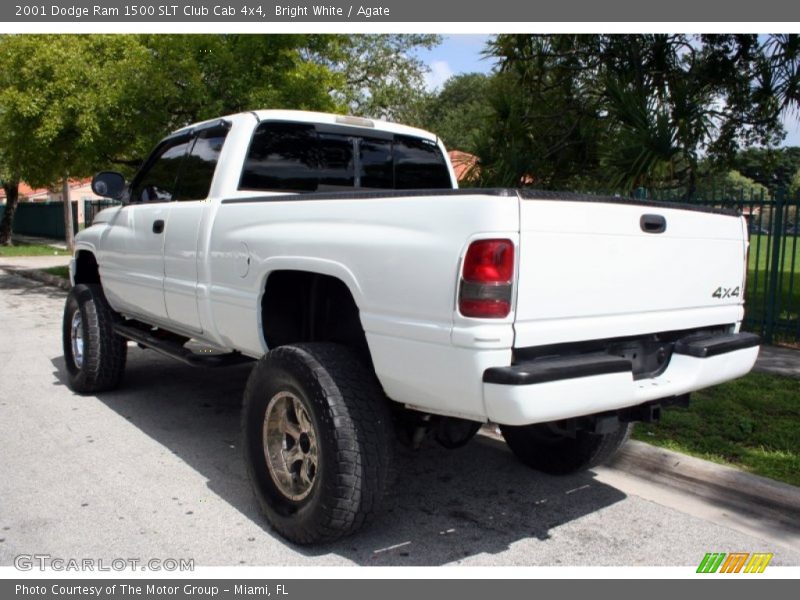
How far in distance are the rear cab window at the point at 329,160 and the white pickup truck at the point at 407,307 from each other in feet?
0.05

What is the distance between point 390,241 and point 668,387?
1422 millimetres

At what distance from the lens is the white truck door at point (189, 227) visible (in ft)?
14.6

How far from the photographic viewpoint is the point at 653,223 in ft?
10.7

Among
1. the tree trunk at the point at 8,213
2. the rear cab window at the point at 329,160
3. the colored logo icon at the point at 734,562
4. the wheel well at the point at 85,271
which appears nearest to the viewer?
the colored logo icon at the point at 734,562

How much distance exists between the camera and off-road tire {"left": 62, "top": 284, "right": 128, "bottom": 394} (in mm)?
6006

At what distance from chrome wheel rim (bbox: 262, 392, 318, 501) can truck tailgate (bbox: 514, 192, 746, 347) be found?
1.23 m

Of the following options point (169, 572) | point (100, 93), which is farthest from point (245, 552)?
point (100, 93)

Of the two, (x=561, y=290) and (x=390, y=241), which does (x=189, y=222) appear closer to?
(x=390, y=241)

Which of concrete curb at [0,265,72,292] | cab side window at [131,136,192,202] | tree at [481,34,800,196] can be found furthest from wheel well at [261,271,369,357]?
concrete curb at [0,265,72,292]

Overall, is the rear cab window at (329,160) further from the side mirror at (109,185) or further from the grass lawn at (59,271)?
the grass lawn at (59,271)

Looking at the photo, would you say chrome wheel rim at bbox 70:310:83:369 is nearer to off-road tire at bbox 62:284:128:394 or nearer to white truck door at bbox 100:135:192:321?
off-road tire at bbox 62:284:128:394

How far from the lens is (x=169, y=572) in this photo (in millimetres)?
3279

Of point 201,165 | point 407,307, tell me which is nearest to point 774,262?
point 201,165

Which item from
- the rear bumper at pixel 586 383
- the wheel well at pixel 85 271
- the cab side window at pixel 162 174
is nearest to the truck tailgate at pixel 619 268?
the rear bumper at pixel 586 383
